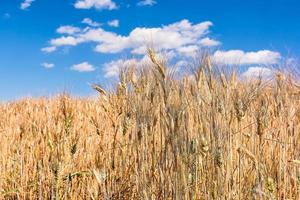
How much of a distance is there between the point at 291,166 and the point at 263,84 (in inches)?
25.9

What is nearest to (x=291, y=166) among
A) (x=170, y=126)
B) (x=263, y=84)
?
(x=263, y=84)

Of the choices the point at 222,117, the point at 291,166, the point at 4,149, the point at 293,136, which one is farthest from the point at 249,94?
the point at 4,149

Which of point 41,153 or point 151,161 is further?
point 41,153

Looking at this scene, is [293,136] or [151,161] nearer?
[151,161]

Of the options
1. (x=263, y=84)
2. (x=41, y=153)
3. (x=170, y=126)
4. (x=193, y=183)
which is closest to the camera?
(x=170, y=126)

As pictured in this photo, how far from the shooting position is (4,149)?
3.91 meters

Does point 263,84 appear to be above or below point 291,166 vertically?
above

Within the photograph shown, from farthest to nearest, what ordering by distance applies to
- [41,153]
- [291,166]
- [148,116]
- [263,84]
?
[41,153] < [291,166] < [263,84] < [148,116]

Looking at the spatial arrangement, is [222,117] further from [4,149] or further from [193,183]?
[4,149]

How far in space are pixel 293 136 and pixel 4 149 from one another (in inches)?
101

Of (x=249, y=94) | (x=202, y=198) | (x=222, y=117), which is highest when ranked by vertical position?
(x=249, y=94)

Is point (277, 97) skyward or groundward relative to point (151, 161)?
skyward

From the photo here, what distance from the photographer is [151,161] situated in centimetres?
231

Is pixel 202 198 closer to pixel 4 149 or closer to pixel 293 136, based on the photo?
pixel 293 136
